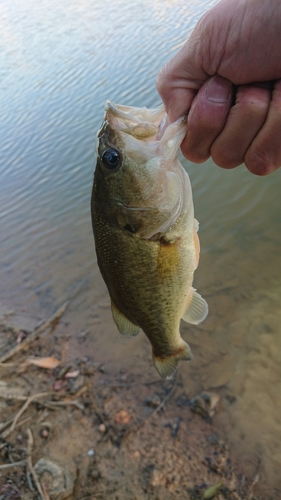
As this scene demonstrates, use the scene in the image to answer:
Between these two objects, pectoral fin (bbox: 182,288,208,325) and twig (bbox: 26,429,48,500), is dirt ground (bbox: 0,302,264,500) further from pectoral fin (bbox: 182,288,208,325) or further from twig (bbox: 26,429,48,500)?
pectoral fin (bbox: 182,288,208,325)

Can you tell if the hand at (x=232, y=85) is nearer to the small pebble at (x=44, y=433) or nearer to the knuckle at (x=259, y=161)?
the knuckle at (x=259, y=161)

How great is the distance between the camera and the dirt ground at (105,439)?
330 cm

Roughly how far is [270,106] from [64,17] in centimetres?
1996

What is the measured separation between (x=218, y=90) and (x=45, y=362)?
155 inches

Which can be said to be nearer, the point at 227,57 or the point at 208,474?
the point at 227,57

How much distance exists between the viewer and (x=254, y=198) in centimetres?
668

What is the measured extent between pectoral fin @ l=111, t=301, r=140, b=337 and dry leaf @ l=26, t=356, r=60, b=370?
2.63 m

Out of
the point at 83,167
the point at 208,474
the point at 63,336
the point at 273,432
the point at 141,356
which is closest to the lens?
the point at 208,474

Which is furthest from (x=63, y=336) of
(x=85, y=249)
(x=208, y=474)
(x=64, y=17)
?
(x=64, y=17)

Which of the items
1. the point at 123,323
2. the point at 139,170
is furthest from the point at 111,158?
the point at 123,323

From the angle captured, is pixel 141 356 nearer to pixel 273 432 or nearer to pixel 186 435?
pixel 186 435

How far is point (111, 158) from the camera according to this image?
1.94 meters

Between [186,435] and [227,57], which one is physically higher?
[227,57]

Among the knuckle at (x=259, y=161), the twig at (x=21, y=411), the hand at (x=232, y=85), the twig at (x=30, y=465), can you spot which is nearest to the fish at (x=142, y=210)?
the hand at (x=232, y=85)
